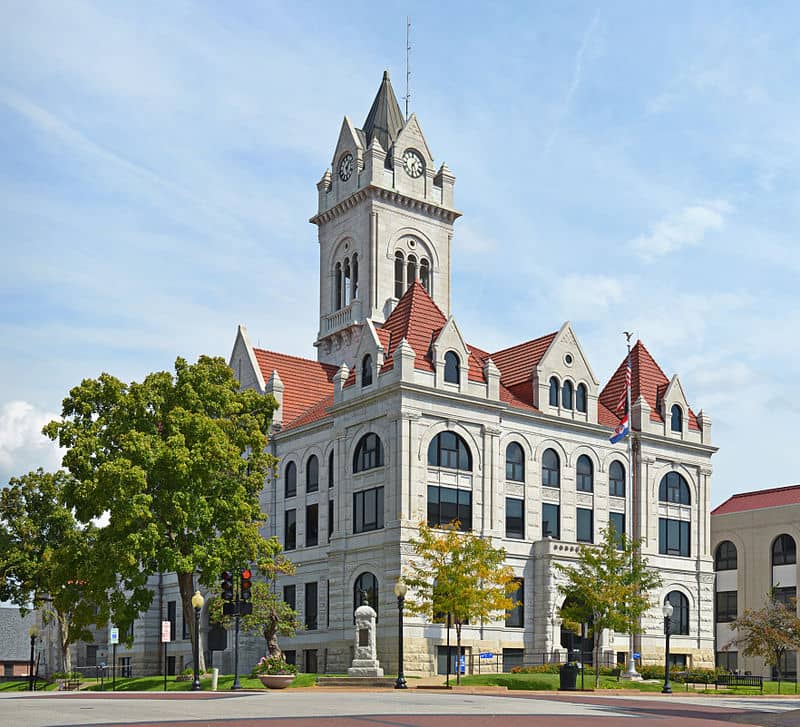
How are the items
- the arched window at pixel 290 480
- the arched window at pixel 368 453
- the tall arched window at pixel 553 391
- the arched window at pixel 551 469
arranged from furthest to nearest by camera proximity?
the arched window at pixel 290 480
the tall arched window at pixel 553 391
the arched window at pixel 551 469
the arched window at pixel 368 453

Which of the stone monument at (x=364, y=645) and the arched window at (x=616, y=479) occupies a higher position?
the arched window at (x=616, y=479)

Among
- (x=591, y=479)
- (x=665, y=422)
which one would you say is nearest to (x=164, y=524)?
(x=591, y=479)

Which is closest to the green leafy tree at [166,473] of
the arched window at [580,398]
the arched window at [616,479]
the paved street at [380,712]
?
the paved street at [380,712]

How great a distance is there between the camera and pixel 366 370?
202 ft

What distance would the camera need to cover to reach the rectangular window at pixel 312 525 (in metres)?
64.9

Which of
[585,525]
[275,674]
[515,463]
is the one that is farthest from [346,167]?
[275,674]

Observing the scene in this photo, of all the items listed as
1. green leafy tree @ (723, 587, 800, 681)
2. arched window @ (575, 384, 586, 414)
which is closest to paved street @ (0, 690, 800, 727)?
green leafy tree @ (723, 587, 800, 681)

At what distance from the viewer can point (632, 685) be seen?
50.9m

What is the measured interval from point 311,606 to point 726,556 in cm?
3665

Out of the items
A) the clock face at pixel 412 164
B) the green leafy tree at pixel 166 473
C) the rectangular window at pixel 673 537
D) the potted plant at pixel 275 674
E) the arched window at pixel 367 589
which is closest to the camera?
the potted plant at pixel 275 674

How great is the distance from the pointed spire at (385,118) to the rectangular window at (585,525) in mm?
29226

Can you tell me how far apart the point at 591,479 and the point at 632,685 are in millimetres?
17497

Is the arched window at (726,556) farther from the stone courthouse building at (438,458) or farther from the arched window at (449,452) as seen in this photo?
the arched window at (449,452)

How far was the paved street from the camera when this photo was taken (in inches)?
944
